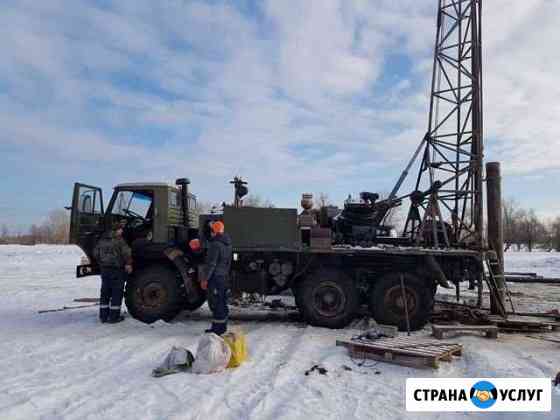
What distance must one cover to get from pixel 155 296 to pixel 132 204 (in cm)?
194

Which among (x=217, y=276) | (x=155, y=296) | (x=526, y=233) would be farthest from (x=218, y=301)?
(x=526, y=233)

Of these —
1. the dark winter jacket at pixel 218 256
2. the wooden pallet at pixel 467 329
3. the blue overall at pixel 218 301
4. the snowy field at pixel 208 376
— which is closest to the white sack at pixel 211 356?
the snowy field at pixel 208 376

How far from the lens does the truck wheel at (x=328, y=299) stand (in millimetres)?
8258

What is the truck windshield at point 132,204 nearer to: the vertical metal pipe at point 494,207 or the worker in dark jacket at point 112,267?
the worker in dark jacket at point 112,267

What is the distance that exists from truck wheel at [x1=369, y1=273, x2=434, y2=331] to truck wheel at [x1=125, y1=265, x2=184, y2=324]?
3787 mm

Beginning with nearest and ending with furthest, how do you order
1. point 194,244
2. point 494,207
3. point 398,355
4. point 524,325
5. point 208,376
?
point 208,376
point 398,355
point 524,325
point 194,244
point 494,207

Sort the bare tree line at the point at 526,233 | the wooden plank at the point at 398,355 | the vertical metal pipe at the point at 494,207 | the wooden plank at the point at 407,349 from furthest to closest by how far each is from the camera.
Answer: the bare tree line at the point at 526,233 < the vertical metal pipe at the point at 494,207 < the wooden plank at the point at 407,349 < the wooden plank at the point at 398,355

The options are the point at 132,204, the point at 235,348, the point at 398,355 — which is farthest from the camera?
the point at 132,204

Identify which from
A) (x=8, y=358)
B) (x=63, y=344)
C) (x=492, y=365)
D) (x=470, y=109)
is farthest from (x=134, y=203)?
(x=470, y=109)

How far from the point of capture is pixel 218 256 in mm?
7176

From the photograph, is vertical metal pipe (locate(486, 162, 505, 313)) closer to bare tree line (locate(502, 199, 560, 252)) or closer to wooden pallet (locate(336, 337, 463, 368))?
wooden pallet (locate(336, 337, 463, 368))

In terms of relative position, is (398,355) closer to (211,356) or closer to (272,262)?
(211,356)

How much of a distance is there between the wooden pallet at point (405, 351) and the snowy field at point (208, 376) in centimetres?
11

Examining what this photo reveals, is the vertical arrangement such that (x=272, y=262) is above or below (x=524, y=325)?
above
